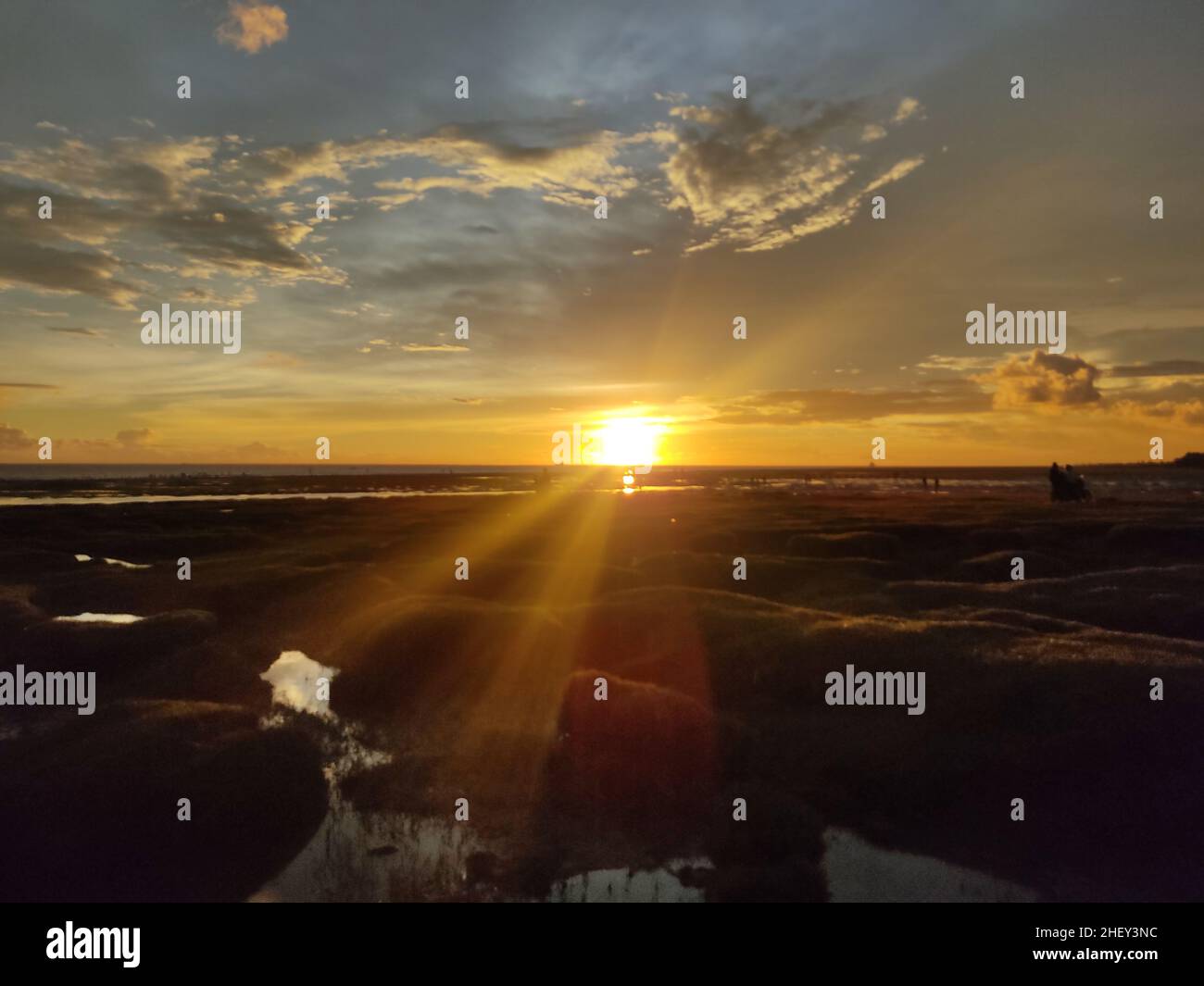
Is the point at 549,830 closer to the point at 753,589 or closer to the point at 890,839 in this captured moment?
the point at 890,839

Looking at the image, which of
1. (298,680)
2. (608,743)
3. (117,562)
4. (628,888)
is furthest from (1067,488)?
(117,562)

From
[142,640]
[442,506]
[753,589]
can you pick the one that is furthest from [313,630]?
[442,506]

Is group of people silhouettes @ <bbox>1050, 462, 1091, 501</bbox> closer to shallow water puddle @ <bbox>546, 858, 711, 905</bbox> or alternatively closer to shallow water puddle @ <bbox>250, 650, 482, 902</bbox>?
shallow water puddle @ <bbox>546, 858, 711, 905</bbox>

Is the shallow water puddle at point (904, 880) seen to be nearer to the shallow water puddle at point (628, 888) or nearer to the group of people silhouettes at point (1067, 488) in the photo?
the shallow water puddle at point (628, 888)

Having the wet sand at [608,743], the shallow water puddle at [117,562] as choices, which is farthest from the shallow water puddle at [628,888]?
the shallow water puddle at [117,562]

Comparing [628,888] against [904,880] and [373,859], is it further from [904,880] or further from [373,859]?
[904,880]

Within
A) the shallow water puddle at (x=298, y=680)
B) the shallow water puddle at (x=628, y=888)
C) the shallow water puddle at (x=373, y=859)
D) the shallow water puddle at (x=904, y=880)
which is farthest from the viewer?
the shallow water puddle at (x=298, y=680)

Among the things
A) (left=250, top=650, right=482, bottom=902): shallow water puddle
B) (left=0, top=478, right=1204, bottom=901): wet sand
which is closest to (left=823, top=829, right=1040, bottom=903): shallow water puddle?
(left=0, top=478, right=1204, bottom=901): wet sand
